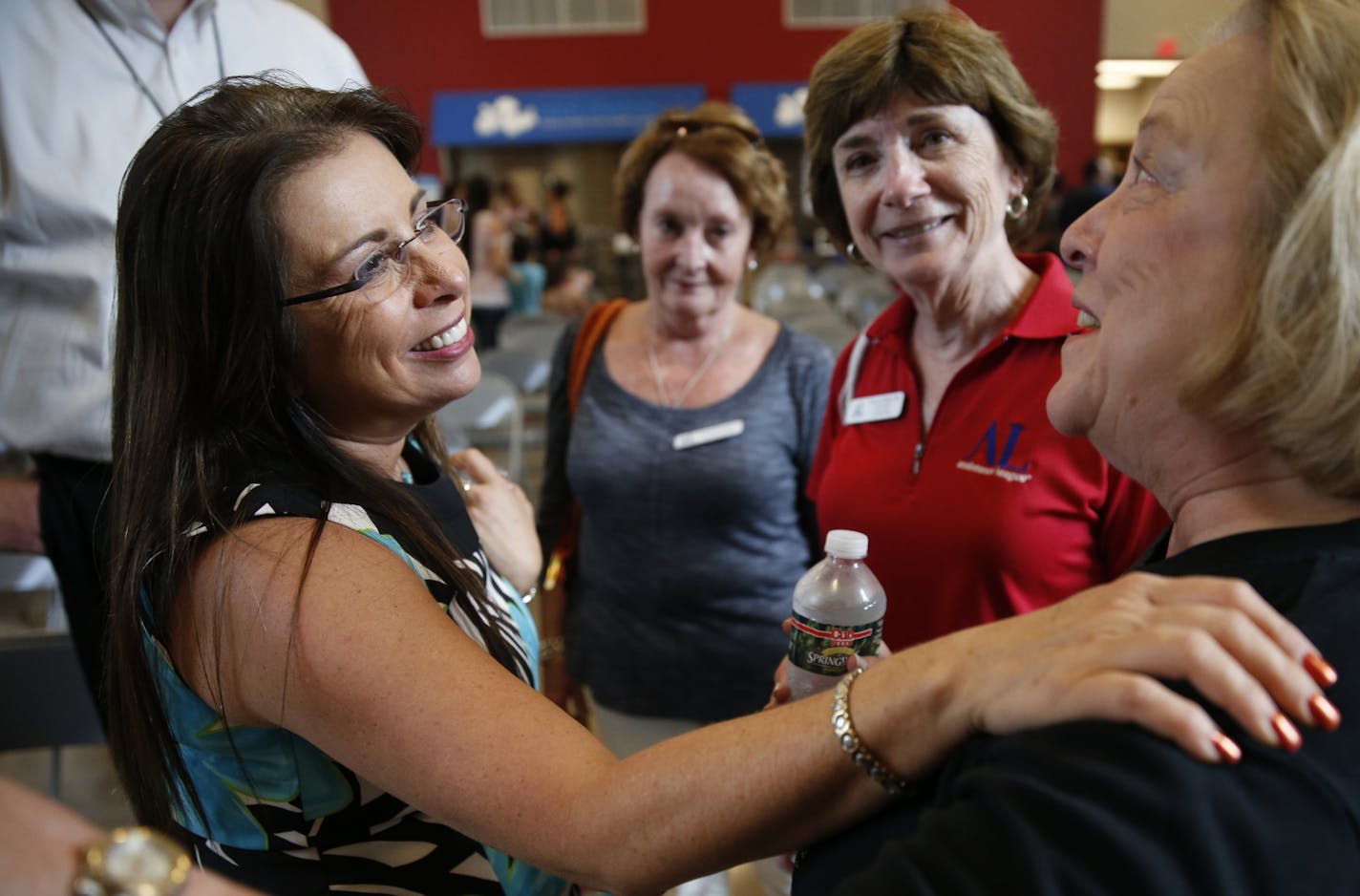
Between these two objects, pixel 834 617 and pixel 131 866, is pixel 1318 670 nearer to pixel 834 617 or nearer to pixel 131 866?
pixel 834 617

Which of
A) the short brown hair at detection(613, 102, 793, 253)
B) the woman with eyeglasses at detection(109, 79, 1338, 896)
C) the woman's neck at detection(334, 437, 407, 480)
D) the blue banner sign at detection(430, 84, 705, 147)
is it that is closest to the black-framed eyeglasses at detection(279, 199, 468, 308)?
the woman with eyeglasses at detection(109, 79, 1338, 896)

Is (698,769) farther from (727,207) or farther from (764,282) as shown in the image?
(764,282)

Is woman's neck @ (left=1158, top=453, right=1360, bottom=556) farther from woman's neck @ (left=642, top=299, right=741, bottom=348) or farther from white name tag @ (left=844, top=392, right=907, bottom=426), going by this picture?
woman's neck @ (left=642, top=299, right=741, bottom=348)

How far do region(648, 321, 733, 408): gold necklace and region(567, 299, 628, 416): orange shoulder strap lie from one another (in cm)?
16

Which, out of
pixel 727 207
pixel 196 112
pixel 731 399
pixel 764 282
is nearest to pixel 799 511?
pixel 731 399

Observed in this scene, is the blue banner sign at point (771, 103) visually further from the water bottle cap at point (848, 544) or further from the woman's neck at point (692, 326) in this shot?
the water bottle cap at point (848, 544)

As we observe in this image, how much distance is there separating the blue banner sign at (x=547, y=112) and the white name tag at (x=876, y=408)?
530 inches

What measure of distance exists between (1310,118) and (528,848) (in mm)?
942

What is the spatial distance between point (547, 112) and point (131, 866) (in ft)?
49.2

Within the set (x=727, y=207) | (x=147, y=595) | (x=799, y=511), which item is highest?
(x=727, y=207)

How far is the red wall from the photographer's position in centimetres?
1345

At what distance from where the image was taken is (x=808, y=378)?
2.21 metres

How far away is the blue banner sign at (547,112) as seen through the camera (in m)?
14.2

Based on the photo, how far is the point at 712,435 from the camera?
212 centimetres
